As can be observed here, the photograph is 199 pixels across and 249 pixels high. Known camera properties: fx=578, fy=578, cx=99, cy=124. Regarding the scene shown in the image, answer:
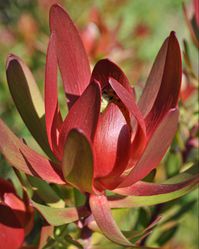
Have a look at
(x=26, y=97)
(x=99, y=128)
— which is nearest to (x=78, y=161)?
(x=99, y=128)

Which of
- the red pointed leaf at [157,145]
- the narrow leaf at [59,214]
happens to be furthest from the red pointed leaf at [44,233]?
the red pointed leaf at [157,145]

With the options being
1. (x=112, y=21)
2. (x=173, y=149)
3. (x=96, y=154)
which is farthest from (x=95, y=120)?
(x=112, y=21)

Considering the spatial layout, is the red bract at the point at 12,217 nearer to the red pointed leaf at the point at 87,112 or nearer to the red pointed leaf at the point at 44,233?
the red pointed leaf at the point at 44,233

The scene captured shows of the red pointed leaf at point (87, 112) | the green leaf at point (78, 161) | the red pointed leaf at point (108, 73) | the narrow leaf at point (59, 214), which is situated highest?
the red pointed leaf at point (108, 73)

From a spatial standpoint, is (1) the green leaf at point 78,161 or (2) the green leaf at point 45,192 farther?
(2) the green leaf at point 45,192

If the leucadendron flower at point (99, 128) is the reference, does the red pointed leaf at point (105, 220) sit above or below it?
below

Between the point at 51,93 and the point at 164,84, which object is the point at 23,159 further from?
the point at 164,84
